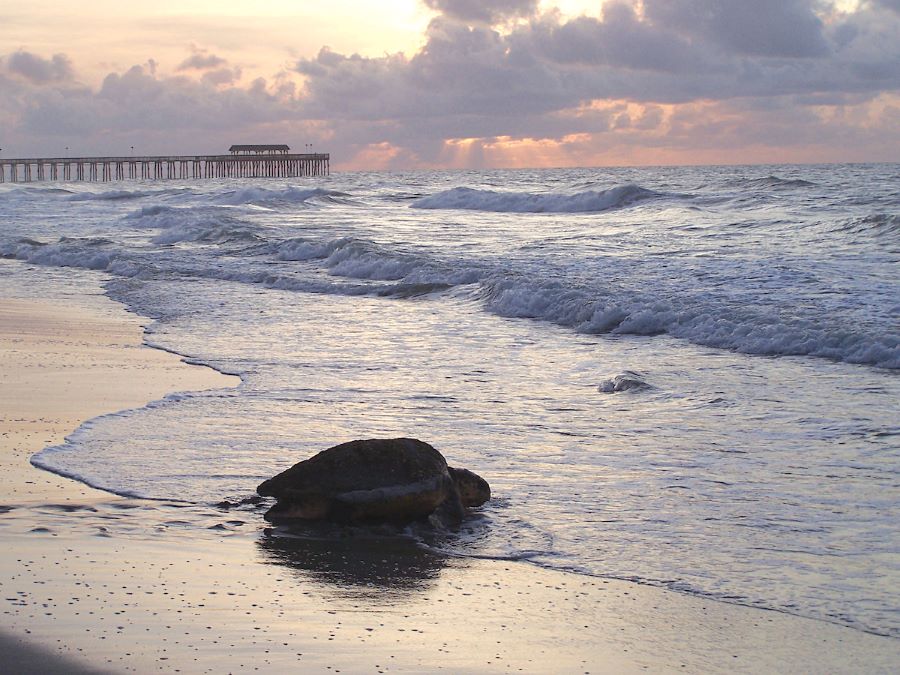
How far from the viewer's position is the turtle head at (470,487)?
555cm

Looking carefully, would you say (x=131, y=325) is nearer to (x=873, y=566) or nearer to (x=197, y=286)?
(x=197, y=286)

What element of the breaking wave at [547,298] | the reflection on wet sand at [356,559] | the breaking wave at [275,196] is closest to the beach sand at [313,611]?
the reflection on wet sand at [356,559]

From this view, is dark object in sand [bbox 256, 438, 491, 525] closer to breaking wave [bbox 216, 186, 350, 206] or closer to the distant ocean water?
the distant ocean water

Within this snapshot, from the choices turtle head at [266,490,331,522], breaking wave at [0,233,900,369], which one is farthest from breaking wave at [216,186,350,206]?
turtle head at [266,490,331,522]

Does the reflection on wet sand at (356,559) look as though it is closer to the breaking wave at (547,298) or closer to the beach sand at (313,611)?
the beach sand at (313,611)

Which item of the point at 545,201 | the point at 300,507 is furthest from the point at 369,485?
the point at 545,201

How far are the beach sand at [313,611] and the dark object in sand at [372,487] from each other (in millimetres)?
182

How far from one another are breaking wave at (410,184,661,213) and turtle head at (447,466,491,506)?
117 feet

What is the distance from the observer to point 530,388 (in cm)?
909

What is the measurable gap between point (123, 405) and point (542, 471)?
11.8 ft

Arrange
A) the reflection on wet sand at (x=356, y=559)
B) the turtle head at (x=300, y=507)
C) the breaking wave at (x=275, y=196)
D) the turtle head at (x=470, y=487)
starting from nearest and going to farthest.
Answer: the reflection on wet sand at (x=356, y=559)
the turtle head at (x=300, y=507)
the turtle head at (x=470, y=487)
the breaking wave at (x=275, y=196)

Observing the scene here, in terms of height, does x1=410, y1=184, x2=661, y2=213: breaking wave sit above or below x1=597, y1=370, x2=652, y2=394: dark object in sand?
above

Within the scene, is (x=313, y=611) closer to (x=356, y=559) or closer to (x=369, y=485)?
(x=356, y=559)

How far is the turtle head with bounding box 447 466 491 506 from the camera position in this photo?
555cm
